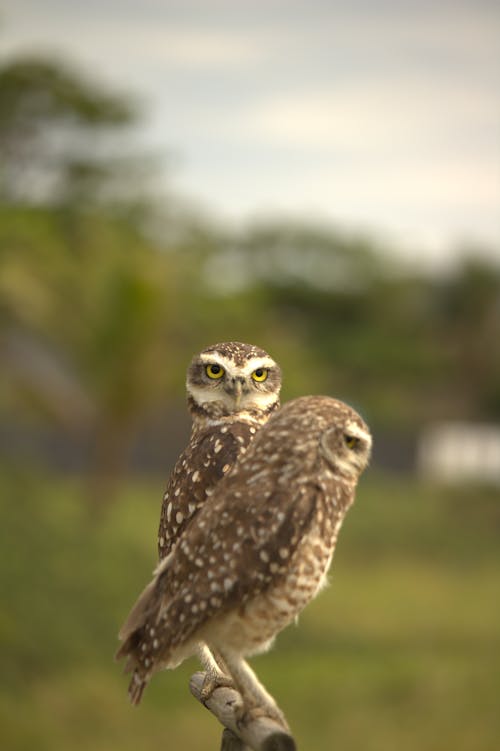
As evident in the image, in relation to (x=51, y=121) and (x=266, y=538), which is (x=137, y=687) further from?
(x=51, y=121)

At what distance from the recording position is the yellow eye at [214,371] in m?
3.73

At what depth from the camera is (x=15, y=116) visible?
25.2 m

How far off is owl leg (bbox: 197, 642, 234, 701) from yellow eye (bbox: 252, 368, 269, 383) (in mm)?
914

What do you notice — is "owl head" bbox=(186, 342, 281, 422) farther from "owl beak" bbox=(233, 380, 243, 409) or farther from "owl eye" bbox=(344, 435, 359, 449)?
"owl eye" bbox=(344, 435, 359, 449)

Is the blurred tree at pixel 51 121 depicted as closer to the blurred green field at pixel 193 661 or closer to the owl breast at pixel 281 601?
the blurred green field at pixel 193 661

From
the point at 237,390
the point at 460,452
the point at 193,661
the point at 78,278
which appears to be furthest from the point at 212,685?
the point at 460,452

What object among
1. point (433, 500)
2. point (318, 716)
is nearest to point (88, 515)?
point (318, 716)

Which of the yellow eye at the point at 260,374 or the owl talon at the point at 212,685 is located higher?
the yellow eye at the point at 260,374

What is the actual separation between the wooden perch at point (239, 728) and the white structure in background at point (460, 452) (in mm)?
31401

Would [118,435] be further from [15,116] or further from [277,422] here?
[277,422]

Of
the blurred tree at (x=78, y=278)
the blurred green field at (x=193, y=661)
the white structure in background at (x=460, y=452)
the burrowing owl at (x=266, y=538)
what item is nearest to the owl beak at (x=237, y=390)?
the burrowing owl at (x=266, y=538)

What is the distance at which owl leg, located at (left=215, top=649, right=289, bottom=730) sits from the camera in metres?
3.32

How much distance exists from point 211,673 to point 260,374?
1048 millimetres

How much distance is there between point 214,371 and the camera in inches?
147
